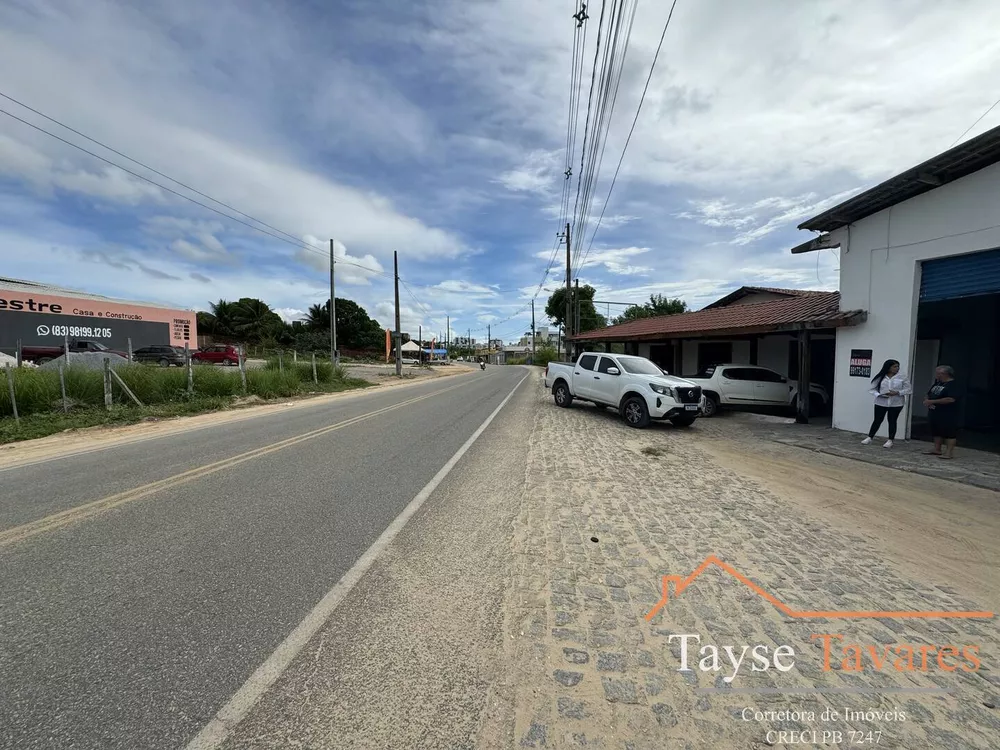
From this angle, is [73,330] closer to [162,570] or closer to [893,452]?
[162,570]

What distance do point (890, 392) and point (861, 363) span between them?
4.78ft

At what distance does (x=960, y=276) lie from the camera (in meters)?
7.93

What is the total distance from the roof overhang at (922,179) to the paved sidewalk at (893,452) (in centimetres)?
465

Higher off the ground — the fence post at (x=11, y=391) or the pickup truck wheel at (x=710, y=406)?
the fence post at (x=11, y=391)

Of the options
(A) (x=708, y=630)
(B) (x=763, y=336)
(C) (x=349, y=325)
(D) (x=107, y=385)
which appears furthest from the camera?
(C) (x=349, y=325)

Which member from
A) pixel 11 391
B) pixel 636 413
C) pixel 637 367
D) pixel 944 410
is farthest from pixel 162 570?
pixel 11 391

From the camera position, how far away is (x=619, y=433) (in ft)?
32.6

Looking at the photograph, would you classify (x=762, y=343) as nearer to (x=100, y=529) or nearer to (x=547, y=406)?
(x=547, y=406)

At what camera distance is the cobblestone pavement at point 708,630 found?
2.10 m

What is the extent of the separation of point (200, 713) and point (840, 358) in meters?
12.1

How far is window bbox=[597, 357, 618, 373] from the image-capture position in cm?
1202

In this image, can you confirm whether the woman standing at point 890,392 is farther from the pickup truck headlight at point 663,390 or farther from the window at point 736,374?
the window at point 736,374

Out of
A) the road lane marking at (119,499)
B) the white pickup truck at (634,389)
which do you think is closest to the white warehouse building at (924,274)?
the white pickup truck at (634,389)

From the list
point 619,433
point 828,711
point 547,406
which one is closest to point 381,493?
point 828,711
